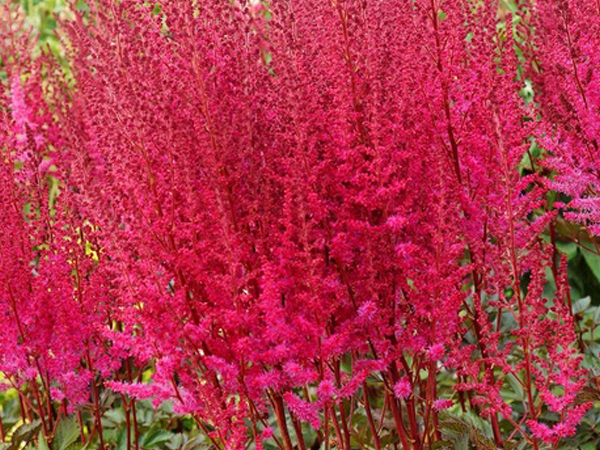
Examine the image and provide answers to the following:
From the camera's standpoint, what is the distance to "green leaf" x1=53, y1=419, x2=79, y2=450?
2.92 metres

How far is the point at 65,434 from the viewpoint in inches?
116

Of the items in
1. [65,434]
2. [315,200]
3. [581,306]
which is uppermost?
[315,200]

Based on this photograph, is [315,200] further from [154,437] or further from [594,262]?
[594,262]

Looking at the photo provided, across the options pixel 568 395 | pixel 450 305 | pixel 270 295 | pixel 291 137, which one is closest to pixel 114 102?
pixel 291 137

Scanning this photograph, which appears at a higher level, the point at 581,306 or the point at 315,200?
the point at 315,200

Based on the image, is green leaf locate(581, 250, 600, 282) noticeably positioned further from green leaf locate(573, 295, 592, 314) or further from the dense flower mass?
the dense flower mass

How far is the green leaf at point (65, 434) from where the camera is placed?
292cm

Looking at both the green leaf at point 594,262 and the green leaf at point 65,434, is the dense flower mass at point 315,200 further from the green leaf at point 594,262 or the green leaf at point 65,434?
the green leaf at point 594,262

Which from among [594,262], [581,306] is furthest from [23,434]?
[594,262]

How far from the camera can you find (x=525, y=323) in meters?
2.19

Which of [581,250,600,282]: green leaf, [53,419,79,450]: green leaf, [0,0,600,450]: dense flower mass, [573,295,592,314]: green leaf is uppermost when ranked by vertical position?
[0,0,600,450]: dense flower mass

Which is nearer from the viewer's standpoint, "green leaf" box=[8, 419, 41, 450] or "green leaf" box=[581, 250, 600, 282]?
"green leaf" box=[8, 419, 41, 450]

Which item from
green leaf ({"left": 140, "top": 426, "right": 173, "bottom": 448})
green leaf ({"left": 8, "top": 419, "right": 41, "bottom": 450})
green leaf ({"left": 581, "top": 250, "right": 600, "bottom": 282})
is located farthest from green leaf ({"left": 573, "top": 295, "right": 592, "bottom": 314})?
green leaf ({"left": 8, "top": 419, "right": 41, "bottom": 450})

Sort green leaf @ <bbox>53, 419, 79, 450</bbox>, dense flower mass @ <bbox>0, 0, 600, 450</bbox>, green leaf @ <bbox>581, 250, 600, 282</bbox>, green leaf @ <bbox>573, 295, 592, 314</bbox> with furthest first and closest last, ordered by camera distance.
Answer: green leaf @ <bbox>581, 250, 600, 282</bbox> → green leaf @ <bbox>573, 295, 592, 314</bbox> → green leaf @ <bbox>53, 419, 79, 450</bbox> → dense flower mass @ <bbox>0, 0, 600, 450</bbox>
